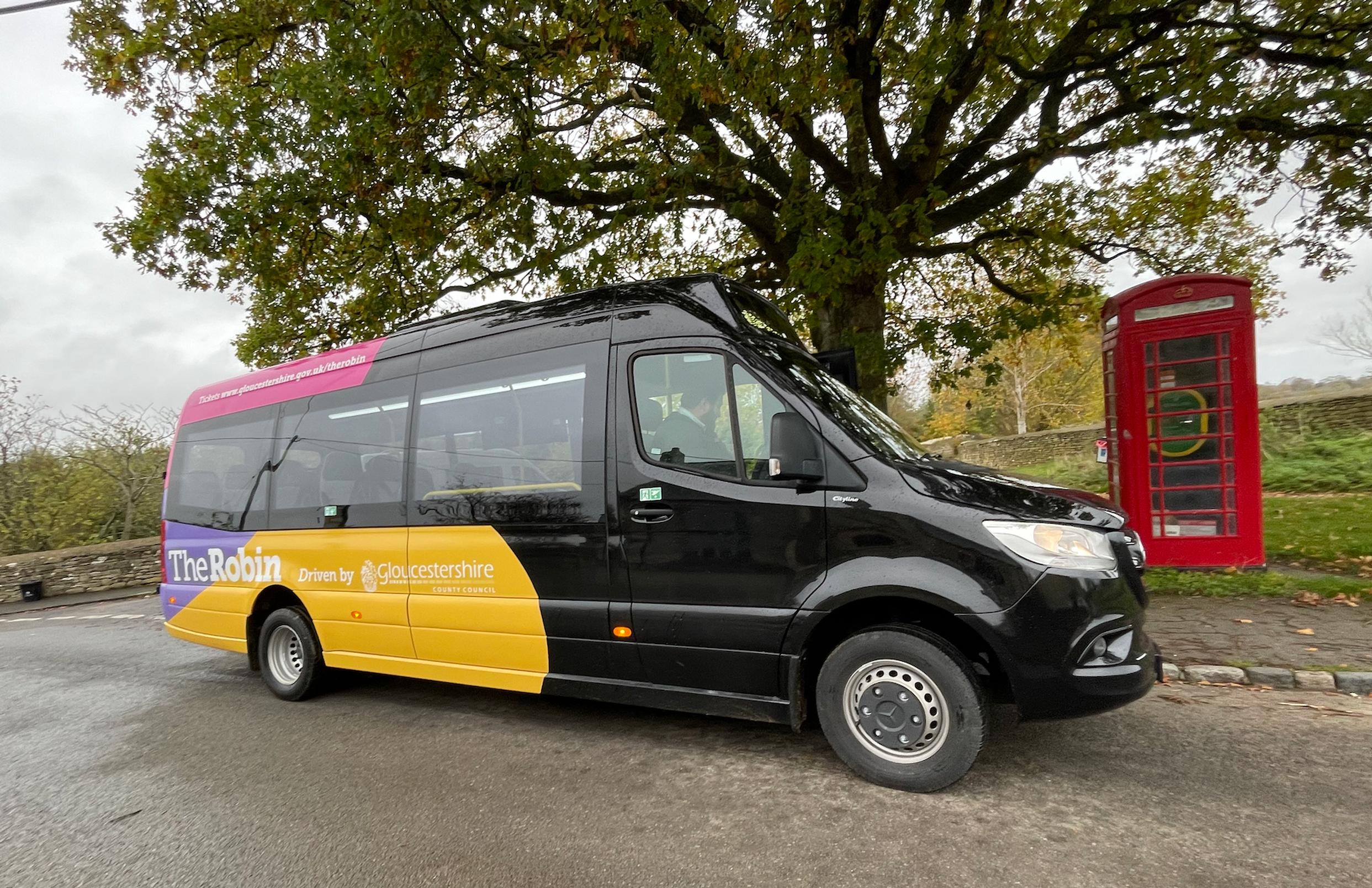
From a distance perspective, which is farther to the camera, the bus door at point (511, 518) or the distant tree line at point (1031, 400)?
the distant tree line at point (1031, 400)

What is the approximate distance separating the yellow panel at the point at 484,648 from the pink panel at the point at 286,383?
213 cm

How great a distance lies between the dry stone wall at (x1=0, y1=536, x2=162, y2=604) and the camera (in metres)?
16.0

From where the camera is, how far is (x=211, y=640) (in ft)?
21.7

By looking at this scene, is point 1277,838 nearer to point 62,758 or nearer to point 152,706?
point 62,758

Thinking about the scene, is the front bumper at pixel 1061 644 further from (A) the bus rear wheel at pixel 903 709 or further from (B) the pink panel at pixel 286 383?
(B) the pink panel at pixel 286 383

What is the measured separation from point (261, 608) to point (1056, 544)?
20.2 feet

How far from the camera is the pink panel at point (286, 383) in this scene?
5797 mm

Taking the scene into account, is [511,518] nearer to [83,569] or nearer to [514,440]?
[514,440]

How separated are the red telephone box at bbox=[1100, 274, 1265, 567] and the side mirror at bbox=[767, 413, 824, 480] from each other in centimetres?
541

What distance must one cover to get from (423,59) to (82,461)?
57.8 ft

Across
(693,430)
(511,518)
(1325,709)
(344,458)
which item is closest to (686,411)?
(693,430)

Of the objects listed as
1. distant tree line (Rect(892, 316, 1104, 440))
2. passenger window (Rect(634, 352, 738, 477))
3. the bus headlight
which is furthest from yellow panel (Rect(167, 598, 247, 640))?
distant tree line (Rect(892, 316, 1104, 440))

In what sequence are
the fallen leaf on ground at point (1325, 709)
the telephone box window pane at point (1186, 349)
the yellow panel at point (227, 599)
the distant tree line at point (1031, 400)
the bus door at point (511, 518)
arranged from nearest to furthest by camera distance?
the fallen leaf on ground at point (1325, 709)
the bus door at point (511, 518)
the yellow panel at point (227, 599)
the telephone box window pane at point (1186, 349)
the distant tree line at point (1031, 400)

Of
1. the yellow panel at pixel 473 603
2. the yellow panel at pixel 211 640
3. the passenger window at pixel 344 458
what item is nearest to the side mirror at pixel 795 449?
the yellow panel at pixel 473 603
